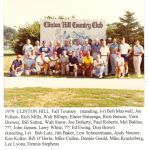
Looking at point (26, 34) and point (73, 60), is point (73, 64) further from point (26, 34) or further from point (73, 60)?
point (26, 34)

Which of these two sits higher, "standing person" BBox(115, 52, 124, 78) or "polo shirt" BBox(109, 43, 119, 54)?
"polo shirt" BBox(109, 43, 119, 54)

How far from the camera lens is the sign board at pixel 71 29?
260 inches

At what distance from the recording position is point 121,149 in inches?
259

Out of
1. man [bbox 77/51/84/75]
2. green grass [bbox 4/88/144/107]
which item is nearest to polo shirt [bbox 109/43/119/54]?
man [bbox 77/51/84/75]

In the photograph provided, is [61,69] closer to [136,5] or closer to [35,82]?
[35,82]

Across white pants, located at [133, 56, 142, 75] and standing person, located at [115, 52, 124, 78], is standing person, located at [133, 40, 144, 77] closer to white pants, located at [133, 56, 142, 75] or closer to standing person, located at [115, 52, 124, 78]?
white pants, located at [133, 56, 142, 75]

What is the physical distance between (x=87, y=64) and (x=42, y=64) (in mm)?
532

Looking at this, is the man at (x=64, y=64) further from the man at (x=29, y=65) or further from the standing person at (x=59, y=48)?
the man at (x=29, y=65)

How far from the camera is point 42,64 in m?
6.72

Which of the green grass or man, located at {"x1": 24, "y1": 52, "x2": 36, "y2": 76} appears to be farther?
man, located at {"x1": 24, "y1": 52, "x2": 36, "y2": 76}

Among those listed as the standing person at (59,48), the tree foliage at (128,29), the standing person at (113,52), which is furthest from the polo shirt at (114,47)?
the standing person at (59,48)

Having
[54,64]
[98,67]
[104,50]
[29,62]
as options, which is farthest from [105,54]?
[29,62]

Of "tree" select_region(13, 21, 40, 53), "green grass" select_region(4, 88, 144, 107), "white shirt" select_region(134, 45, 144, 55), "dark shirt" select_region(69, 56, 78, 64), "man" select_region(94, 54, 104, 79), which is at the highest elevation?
"tree" select_region(13, 21, 40, 53)

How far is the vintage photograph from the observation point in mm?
6598
